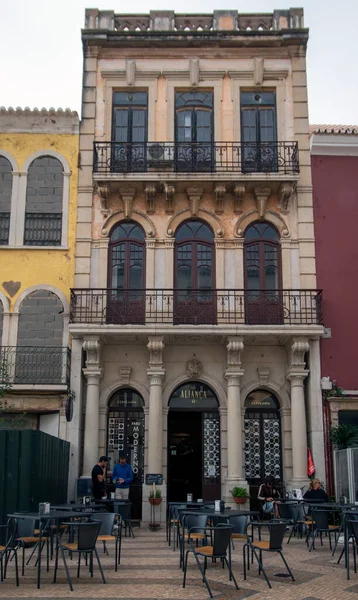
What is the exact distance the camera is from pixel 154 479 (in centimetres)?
1706

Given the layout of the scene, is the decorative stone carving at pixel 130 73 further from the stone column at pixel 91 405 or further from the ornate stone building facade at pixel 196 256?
the stone column at pixel 91 405

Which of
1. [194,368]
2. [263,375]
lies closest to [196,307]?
[194,368]

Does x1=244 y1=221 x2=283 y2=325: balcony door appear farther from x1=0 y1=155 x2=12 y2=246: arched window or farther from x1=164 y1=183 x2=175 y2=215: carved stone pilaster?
x1=0 y1=155 x2=12 y2=246: arched window

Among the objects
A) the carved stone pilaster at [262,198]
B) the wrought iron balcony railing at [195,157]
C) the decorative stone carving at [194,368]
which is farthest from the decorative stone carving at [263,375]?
the wrought iron balcony railing at [195,157]

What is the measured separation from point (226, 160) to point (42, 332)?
6.95 m

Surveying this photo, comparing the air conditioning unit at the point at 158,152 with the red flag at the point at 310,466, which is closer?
the red flag at the point at 310,466

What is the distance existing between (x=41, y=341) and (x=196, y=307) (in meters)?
4.22

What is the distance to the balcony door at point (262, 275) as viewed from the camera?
60.2 ft

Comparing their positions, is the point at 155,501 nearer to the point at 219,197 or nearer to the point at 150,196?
the point at 150,196

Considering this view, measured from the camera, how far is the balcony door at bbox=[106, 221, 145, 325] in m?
18.4

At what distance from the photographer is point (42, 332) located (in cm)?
1850

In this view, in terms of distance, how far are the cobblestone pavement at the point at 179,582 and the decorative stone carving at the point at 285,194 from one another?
10.0 meters

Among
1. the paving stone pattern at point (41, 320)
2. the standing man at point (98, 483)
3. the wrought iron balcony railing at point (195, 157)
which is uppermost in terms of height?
the wrought iron balcony railing at point (195, 157)

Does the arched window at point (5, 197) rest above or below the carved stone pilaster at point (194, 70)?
below
